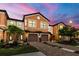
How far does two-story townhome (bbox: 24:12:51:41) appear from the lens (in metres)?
3.42

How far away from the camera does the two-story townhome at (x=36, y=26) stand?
134 inches

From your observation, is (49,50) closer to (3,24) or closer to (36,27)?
(36,27)

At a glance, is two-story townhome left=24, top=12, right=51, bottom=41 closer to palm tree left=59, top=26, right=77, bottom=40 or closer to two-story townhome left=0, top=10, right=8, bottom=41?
palm tree left=59, top=26, right=77, bottom=40

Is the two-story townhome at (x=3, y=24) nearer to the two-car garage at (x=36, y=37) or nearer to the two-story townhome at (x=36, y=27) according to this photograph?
the two-story townhome at (x=36, y=27)

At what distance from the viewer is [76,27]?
3.38 meters

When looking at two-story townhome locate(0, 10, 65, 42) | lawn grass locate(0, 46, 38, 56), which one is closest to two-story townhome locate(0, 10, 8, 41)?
two-story townhome locate(0, 10, 65, 42)

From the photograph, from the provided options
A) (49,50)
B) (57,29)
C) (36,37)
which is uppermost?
(57,29)

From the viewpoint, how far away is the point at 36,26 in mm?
3436

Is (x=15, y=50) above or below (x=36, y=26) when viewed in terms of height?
below

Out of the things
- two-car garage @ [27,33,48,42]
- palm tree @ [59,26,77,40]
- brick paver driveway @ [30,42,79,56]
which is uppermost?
palm tree @ [59,26,77,40]

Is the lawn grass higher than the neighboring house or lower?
lower

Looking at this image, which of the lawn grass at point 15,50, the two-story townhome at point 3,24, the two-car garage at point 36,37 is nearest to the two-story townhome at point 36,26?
the two-car garage at point 36,37

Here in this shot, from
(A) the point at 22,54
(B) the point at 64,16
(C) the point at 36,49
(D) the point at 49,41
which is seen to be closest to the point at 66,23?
(B) the point at 64,16

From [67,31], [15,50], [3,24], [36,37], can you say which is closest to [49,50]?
[36,37]
